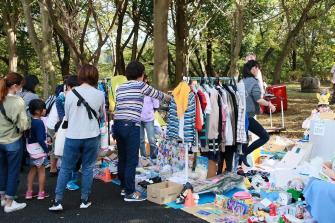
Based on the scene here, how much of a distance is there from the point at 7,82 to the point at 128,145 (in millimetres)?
1601

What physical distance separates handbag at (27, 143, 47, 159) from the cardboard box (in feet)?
4.69

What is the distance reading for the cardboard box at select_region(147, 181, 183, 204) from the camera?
5414mm

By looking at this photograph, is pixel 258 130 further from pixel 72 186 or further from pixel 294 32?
pixel 294 32

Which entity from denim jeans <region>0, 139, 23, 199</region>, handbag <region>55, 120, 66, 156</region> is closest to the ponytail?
denim jeans <region>0, 139, 23, 199</region>

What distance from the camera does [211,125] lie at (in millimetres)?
5820

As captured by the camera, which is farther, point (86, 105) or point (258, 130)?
point (258, 130)

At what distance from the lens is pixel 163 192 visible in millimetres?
5406

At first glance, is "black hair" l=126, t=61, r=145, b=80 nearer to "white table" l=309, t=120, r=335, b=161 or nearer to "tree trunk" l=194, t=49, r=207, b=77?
"white table" l=309, t=120, r=335, b=161

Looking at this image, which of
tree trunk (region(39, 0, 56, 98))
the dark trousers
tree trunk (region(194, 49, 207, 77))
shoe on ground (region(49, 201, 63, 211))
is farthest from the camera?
tree trunk (region(194, 49, 207, 77))

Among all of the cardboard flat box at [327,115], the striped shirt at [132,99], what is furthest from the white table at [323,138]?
the striped shirt at [132,99]

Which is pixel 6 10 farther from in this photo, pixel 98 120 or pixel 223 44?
pixel 98 120

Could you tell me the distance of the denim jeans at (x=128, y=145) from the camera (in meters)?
5.33

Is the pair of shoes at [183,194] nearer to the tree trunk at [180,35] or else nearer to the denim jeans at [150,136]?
the denim jeans at [150,136]

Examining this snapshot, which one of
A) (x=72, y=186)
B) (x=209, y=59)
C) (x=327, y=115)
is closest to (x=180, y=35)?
(x=209, y=59)
